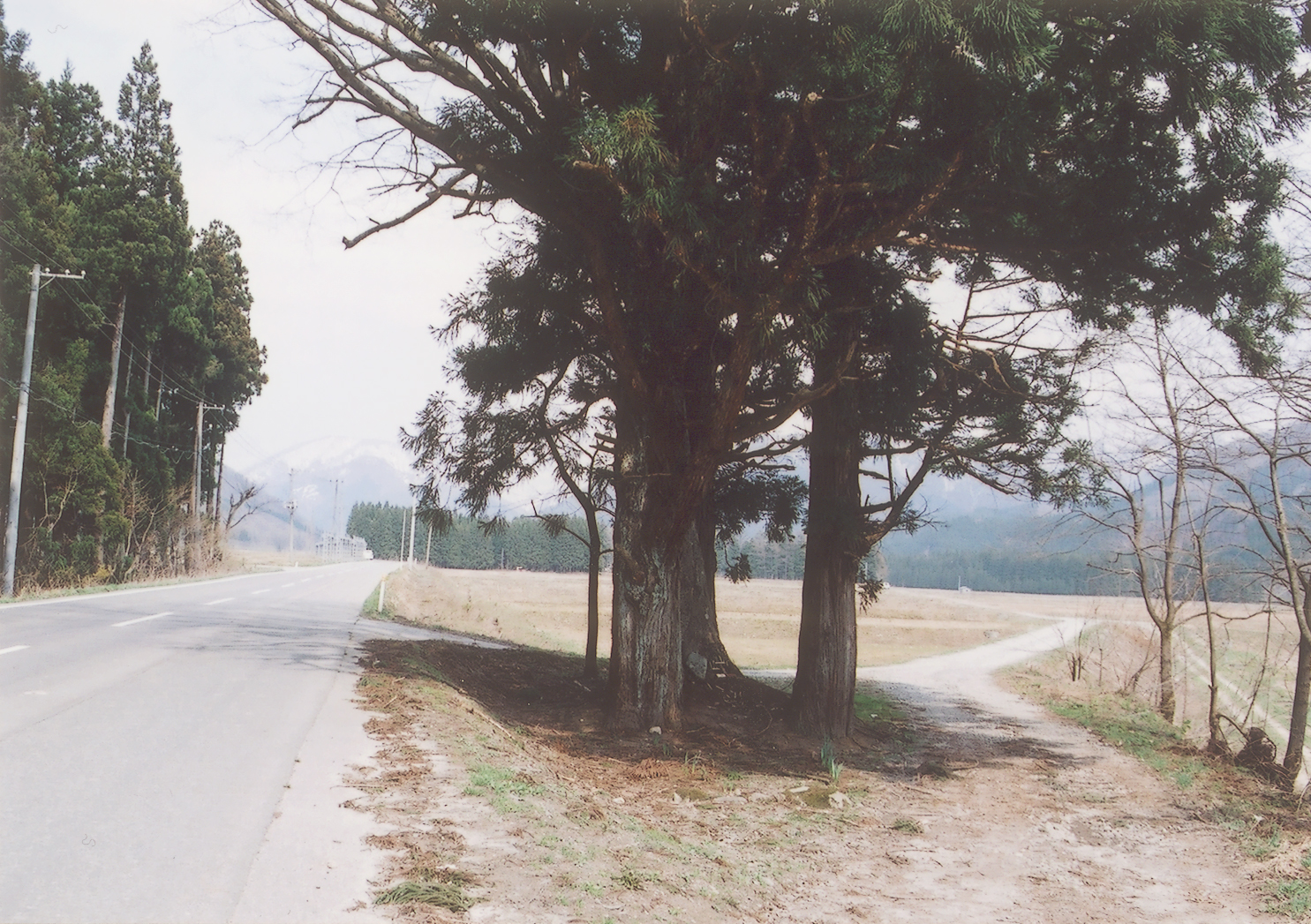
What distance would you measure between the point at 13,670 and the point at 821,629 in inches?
368

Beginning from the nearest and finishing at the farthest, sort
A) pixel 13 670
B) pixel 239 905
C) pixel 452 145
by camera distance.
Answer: pixel 239 905 → pixel 13 670 → pixel 452 145

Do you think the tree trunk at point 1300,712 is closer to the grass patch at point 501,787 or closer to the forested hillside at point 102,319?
the grass patch at point 501,787

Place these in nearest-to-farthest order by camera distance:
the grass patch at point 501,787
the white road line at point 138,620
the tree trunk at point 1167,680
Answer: the grass patch at point 501,787
the white road line at point 138,620
the tree trunk at point 1167,680

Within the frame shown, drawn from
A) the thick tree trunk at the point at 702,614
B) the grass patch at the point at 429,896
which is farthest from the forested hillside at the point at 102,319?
the grass patch at the point at 429,896

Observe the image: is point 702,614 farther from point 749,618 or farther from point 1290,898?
point 749,618

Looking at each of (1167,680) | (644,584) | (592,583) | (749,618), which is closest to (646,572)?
(644,584)

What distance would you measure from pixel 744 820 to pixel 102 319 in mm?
27322

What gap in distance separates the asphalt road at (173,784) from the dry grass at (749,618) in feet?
Answer: 47.8

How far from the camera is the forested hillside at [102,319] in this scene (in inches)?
975

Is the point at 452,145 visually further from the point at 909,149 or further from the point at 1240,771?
the point at 1240,771

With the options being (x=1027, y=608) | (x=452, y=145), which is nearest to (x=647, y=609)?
(x=452, y=145)

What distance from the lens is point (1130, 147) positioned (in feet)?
31.9

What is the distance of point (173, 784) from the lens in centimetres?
608

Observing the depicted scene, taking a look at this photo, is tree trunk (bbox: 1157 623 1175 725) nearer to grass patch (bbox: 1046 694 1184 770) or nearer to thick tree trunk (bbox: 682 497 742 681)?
grass patch (bbox: 1046 694 1184 770)
